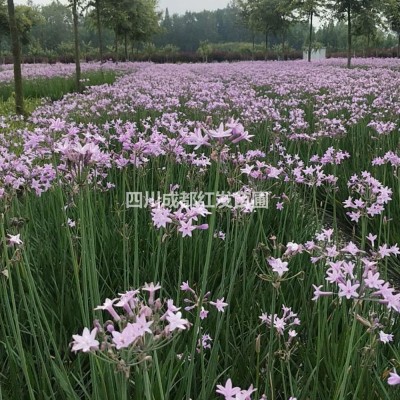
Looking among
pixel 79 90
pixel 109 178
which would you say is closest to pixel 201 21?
pixel 79 90

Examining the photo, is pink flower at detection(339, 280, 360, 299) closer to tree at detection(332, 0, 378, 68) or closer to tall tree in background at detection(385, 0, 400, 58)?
tree at detection(332, 0, 378, 68)

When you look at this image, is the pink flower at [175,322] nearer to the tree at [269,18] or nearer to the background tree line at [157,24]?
the background tree line at [157,24]

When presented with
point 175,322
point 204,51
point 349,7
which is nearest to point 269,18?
point 204,51

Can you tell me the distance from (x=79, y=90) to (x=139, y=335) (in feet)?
48.5

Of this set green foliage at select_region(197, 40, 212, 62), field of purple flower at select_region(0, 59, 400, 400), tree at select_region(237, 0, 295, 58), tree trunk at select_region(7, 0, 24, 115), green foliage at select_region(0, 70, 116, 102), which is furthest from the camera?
green foliage at select_region(197, 40, 212, 62)

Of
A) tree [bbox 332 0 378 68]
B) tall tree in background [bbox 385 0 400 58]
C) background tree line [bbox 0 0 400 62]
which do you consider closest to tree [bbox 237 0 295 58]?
background tree line [bbox 0 0 400 62]

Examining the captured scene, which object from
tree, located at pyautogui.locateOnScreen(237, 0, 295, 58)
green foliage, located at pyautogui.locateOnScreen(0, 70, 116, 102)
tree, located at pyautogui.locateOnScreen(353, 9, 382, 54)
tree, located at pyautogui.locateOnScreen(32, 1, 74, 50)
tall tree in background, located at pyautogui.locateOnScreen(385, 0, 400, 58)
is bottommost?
green foliage, located at pyautogui.locateOnScreen(0, 70, 116, 102)

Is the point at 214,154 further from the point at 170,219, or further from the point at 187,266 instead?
the point at 187,266

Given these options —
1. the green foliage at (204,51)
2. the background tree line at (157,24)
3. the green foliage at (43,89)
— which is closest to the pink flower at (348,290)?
the background tree line at (157,24)

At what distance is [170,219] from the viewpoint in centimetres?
154

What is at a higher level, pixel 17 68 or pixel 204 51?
pixel 204 51

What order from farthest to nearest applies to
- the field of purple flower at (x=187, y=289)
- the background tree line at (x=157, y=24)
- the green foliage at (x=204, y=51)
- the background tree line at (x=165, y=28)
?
1. the green foliage at (x=204, y=51)
2. the background tree line at (x=165, y=28)
3. the background tree line at (x=157, y=24)
4. the field of purple flower at (x=187, y=289)

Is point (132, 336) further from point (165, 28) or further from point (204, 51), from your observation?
point (165, 28)

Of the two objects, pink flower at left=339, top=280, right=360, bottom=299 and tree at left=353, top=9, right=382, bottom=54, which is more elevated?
tree at left=353, top=9, right=382, bottom=54
